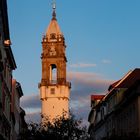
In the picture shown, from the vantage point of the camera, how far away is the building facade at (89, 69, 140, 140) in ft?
Result: 193

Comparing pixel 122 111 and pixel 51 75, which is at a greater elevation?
pixel 51 75

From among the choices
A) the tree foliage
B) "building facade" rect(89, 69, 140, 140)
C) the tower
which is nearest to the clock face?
the tower

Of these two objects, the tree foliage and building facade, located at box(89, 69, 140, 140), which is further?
the tree foliage

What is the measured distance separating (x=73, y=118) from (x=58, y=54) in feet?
245

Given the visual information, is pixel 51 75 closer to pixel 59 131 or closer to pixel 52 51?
pixel 52 51

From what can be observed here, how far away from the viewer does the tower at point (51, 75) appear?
143125 mm

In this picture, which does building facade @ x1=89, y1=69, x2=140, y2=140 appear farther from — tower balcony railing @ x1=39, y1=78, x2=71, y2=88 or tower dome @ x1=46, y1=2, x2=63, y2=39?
tower dome @ x1=46, y1=2, x2=63, y2=39

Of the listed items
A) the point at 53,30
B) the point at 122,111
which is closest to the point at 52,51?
the point at 53,30

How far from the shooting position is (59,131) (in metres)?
74.5

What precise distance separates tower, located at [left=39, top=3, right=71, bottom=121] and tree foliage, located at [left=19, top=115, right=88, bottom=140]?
61043mm

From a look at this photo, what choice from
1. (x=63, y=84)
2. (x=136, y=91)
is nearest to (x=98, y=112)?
(x=136, y=91)

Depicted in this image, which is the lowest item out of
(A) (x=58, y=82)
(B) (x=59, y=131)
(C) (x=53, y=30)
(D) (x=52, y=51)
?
(B) (x=59, y=131)

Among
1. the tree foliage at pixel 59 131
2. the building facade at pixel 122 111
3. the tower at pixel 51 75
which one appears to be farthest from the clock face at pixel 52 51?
the tree foliage at pixel 59 131

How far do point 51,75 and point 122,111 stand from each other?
80.4 metres
